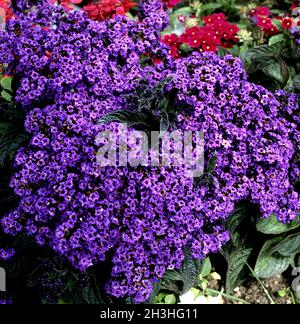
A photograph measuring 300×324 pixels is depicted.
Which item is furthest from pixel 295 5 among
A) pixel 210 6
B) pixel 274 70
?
pixel 274 70

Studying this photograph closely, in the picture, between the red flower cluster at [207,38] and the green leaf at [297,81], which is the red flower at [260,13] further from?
the green leaf at [297,81]

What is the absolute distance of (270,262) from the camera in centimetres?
295

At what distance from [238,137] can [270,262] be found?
79cm

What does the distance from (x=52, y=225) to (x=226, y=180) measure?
2.77 ft

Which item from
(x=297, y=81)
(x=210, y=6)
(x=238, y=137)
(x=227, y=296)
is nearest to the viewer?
(x=238, y=137)

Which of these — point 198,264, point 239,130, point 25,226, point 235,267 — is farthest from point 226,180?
point 25,226

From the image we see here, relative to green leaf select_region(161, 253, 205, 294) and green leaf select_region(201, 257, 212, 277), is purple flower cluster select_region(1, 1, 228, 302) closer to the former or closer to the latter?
green leaf select_region(161, 253, 205, 294)

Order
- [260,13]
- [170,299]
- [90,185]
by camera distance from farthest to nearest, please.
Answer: [260,13] < [170,299] < [90,185]

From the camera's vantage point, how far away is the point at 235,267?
3.00m

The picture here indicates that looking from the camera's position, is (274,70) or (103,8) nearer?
(274,70)

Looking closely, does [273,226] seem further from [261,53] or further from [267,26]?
[267,26]

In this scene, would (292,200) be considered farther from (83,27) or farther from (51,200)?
(83,27)

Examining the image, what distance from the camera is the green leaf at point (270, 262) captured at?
291cm

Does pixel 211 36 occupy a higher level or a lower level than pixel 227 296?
higher
